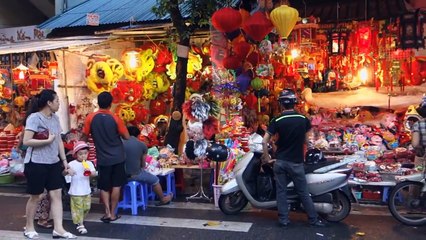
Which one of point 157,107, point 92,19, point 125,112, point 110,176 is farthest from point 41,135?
point 92,19

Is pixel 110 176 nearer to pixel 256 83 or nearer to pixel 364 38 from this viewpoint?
pixel 256 83

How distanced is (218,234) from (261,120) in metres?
4.88

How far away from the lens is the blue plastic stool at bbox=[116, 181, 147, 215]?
7.45 meters

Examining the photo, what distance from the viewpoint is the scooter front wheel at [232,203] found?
7.21 m

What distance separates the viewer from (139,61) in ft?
36.1

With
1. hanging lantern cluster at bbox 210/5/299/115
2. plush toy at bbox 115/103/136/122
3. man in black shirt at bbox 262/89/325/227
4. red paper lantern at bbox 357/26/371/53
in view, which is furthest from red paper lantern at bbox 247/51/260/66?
man in black shirt at bbox 262/89/325/227

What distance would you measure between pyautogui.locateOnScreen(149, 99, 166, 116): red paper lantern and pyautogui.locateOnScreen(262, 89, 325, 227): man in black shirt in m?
6.03

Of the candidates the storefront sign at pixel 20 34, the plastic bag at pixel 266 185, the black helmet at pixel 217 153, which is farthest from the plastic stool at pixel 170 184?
the storefront sign at pixel 20 34

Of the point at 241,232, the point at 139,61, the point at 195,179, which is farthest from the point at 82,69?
the point at 241,232

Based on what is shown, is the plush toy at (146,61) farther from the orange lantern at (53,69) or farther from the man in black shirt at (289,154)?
the man in black shirt at (289,154)

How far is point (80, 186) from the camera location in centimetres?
661

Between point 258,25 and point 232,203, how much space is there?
133 inches

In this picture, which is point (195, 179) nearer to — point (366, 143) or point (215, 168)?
point (215, 168)

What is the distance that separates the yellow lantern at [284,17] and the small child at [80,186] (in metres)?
4.06
